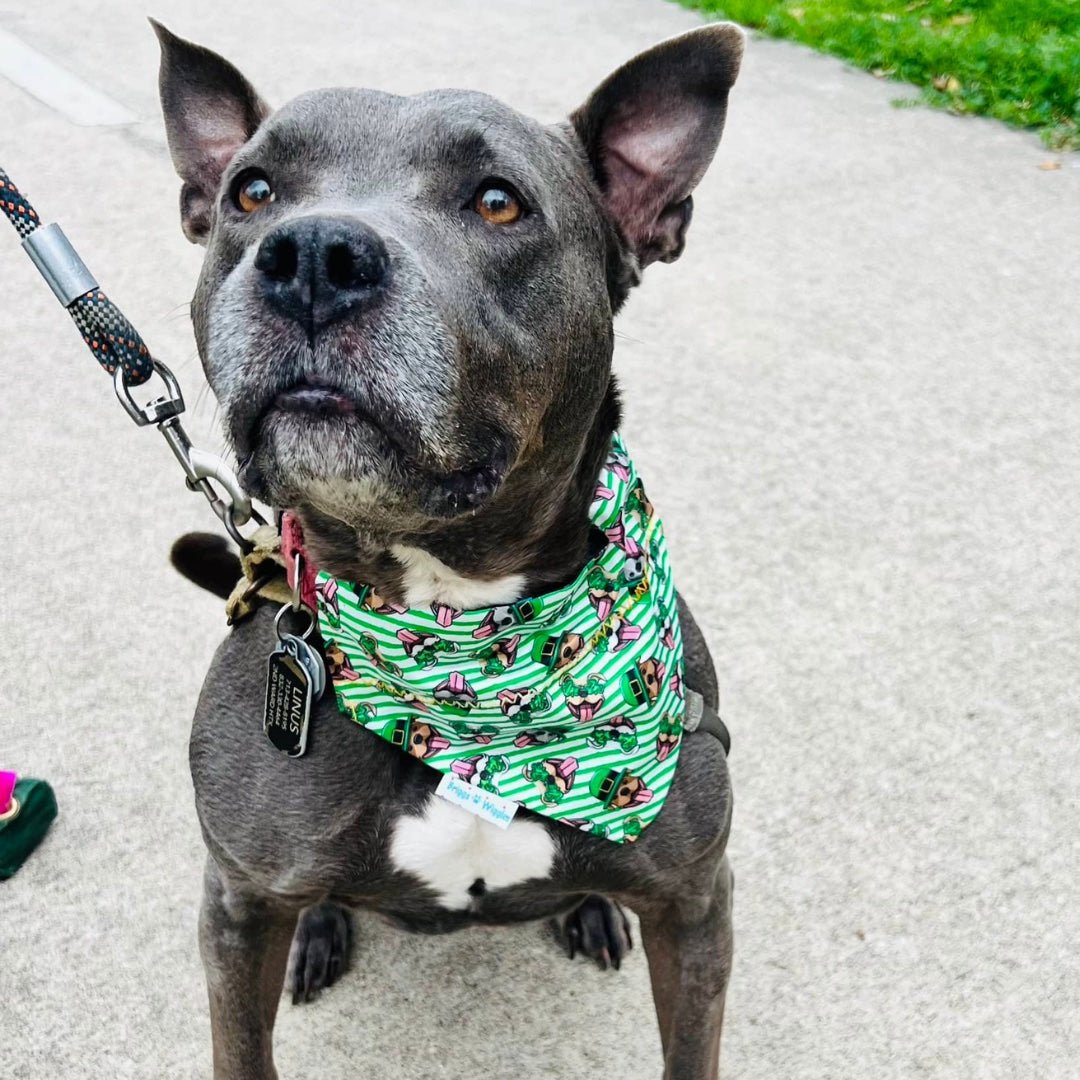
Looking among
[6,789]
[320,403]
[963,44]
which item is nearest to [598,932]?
[6,789]

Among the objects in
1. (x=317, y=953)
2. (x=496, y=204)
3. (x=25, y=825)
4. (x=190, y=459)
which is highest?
(x=496, y=204)

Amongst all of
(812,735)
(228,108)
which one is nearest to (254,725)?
(228,108)

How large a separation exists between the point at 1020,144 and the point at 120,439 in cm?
465

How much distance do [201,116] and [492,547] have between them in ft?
3.24

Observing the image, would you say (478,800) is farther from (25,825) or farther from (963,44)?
(963,44)

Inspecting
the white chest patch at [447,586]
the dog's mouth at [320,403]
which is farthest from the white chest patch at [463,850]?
the dog's mouth at [320,403]

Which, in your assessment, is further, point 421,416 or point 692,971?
point 692,971

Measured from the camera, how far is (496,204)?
6.64 ft

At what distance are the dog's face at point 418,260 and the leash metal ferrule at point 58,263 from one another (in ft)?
0.77

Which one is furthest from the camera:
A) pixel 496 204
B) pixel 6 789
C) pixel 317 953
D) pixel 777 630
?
pixel 777 630

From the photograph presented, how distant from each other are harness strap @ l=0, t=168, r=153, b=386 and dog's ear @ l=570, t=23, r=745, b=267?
0.89 metres

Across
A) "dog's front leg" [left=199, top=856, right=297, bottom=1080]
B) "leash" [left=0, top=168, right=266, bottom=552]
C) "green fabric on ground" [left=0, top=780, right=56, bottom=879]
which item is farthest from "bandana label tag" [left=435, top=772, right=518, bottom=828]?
"green fabric on ground" [left=0, top=780, right=56, bottom=879]

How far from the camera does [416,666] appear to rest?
2172 mm

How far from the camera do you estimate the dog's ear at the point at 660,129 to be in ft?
7.44
